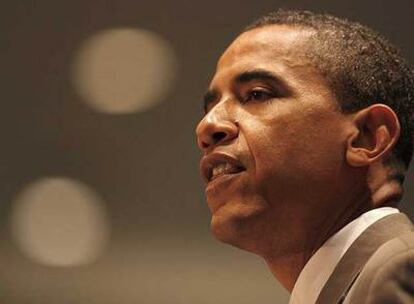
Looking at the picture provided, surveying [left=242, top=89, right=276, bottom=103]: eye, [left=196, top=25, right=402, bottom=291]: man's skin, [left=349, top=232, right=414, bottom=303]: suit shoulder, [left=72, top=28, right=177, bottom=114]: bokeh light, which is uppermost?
[left=72, top=28, right=177, bottom=114]: bokeh light

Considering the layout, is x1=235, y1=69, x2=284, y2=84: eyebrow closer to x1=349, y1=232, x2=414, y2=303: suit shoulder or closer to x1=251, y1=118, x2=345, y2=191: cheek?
x1=251, y1=118, x2=345, y2=191: cheek

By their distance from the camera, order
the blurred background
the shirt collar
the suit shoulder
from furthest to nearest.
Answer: the blurred background
the shirt collar
the suit shoulder

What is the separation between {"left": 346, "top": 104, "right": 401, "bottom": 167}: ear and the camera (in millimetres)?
859

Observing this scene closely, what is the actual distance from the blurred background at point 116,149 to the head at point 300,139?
56cm

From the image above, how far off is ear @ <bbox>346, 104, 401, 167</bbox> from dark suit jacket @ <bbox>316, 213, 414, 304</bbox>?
0.26ft

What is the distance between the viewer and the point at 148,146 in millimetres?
1466

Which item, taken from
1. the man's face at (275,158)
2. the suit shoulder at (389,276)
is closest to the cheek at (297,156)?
the man's face at (275,158)

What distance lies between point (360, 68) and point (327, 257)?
21 cm

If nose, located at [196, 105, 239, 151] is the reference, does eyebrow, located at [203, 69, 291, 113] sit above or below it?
above

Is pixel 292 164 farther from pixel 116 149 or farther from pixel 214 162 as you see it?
pixel 116 149

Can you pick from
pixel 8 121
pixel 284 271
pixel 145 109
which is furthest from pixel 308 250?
pixel 8 121

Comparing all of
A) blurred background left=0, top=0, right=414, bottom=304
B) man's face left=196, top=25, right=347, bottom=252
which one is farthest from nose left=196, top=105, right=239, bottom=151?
blurred background left=0, top=0, right=414, bottom=304

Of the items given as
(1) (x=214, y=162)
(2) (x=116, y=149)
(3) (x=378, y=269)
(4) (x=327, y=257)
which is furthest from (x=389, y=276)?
(2) (x=116, y=149)

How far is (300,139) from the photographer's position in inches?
33.4
